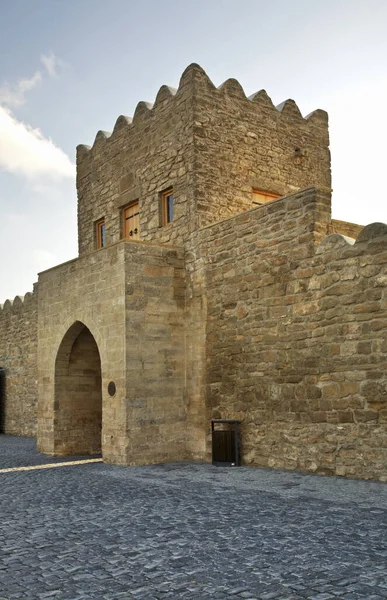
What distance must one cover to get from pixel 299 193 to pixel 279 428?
3.35m

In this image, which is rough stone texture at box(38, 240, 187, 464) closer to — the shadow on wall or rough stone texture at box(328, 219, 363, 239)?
rough stone texture at box(328, 219, 363, 239)

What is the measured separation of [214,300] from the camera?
34.5 feet

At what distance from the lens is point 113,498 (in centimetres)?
705

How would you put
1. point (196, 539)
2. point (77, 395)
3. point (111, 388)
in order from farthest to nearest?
1. point (77, 395)
2. point (111, 388)
3. point (196, 539)

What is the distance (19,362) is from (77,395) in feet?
21.5

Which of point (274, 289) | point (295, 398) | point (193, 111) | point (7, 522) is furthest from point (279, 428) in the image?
point (193, 111)

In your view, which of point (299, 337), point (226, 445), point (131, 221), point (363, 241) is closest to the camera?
point (363, 241)

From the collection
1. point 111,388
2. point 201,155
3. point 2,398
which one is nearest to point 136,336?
point 111,388

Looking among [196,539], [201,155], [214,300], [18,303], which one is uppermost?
[201,155]

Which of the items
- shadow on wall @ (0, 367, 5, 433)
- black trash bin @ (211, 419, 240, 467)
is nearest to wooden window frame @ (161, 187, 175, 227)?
black trash bin @ (211, 419, 240, 467)

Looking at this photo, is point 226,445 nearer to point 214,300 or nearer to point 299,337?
point 299,337

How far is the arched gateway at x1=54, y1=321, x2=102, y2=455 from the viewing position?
12180mm

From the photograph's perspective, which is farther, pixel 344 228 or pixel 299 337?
pixel 344 228

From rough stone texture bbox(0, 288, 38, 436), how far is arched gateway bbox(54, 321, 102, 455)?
17.2 feet
